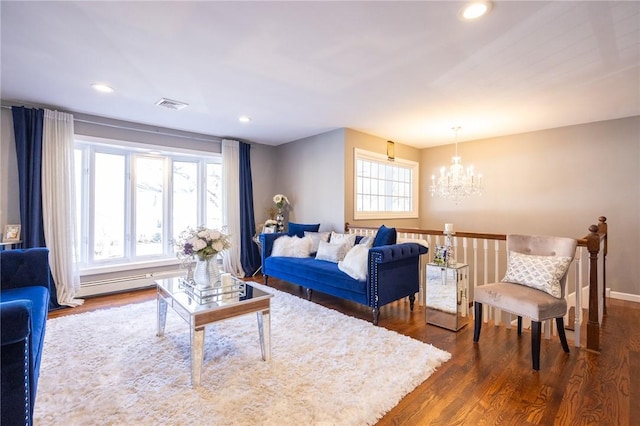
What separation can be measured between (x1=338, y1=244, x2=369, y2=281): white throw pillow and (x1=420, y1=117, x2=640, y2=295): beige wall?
10.5ft

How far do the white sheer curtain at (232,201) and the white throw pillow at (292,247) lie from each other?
100 centimetres

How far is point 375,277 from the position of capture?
3.08 metres

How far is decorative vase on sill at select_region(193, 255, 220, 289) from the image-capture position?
254 cm

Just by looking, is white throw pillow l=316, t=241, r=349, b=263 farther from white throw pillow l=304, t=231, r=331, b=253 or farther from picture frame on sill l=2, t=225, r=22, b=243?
picture frame on sill l=2, t=225, r=22, b=243

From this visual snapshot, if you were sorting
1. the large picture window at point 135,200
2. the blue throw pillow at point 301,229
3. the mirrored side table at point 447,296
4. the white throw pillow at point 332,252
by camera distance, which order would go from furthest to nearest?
the blue throw pillow at point 301,229, the large picture window at point 135,200, the white throw pillow at point 332,252, the mirrored side table at point 447,296

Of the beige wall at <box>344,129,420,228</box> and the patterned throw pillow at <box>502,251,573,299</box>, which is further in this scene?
the beige wall at <box>344,129,420,228</box>

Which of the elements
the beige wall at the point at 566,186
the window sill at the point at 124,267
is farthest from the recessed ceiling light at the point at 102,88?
the beige wall at the point at 566,186

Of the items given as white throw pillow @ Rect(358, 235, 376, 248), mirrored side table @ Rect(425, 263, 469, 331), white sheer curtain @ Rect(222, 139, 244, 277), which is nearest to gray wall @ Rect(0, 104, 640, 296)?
white sheer curtain @ Rect(222, 139, 244, 277)

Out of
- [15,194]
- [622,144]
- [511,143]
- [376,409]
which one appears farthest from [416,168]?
[15,194]

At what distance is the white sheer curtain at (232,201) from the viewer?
16.8 ft

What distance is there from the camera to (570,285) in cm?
433

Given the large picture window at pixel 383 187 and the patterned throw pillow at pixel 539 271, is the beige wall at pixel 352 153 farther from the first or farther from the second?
the patterned throw pillow at pixel 539 271

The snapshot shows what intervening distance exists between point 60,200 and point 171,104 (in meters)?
1.87

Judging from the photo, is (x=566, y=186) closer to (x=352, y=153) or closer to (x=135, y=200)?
(x=352, y=153)
